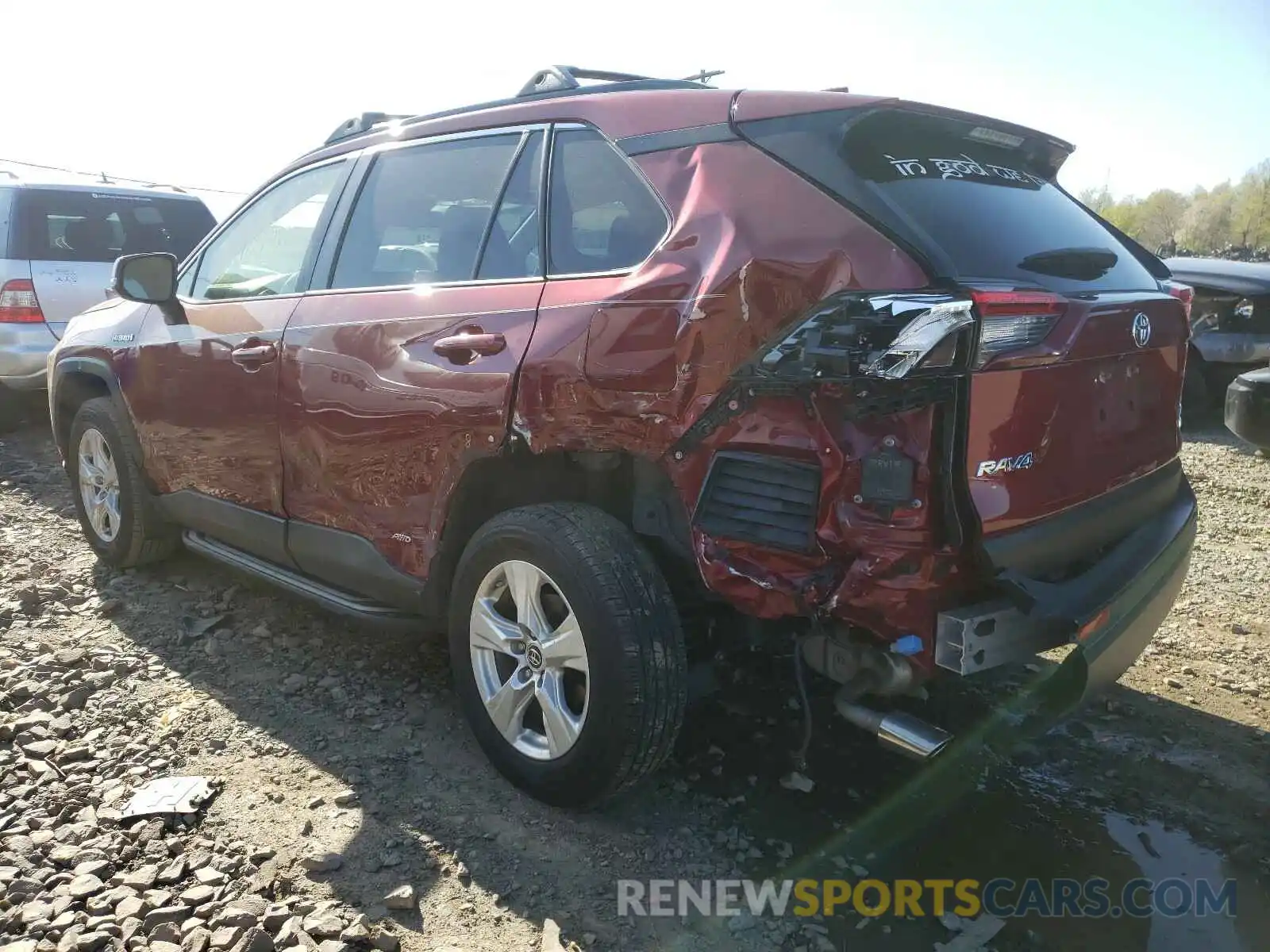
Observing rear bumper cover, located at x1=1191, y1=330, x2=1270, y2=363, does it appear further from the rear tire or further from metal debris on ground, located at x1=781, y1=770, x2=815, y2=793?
the rear tire

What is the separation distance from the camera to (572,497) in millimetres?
2941

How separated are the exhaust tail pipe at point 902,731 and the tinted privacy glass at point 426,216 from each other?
5.17ft

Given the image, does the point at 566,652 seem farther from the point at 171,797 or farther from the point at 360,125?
the point at 360,125

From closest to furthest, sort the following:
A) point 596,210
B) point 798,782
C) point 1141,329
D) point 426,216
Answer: point 1141,329 < point 596,210 < point 798,782 < point 426,216

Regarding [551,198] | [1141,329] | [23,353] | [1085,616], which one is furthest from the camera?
[23,353]

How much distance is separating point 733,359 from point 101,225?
7104 millimetres

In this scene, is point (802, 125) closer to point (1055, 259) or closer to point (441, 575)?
point (1055, 259)

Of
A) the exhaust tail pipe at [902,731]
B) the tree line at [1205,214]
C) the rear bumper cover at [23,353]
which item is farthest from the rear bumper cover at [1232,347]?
the tree line at [1205,214]

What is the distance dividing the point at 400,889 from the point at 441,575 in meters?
0.99

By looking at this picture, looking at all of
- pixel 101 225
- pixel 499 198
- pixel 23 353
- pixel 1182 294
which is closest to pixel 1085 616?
pixel 1182 294

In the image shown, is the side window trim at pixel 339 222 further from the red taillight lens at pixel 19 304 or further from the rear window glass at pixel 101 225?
the red taillight lens at pixel 19 304

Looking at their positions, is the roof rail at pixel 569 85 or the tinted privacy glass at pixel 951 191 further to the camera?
the roof rail at pixel 569 85

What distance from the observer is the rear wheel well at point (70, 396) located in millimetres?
4836

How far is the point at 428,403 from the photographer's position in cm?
294
